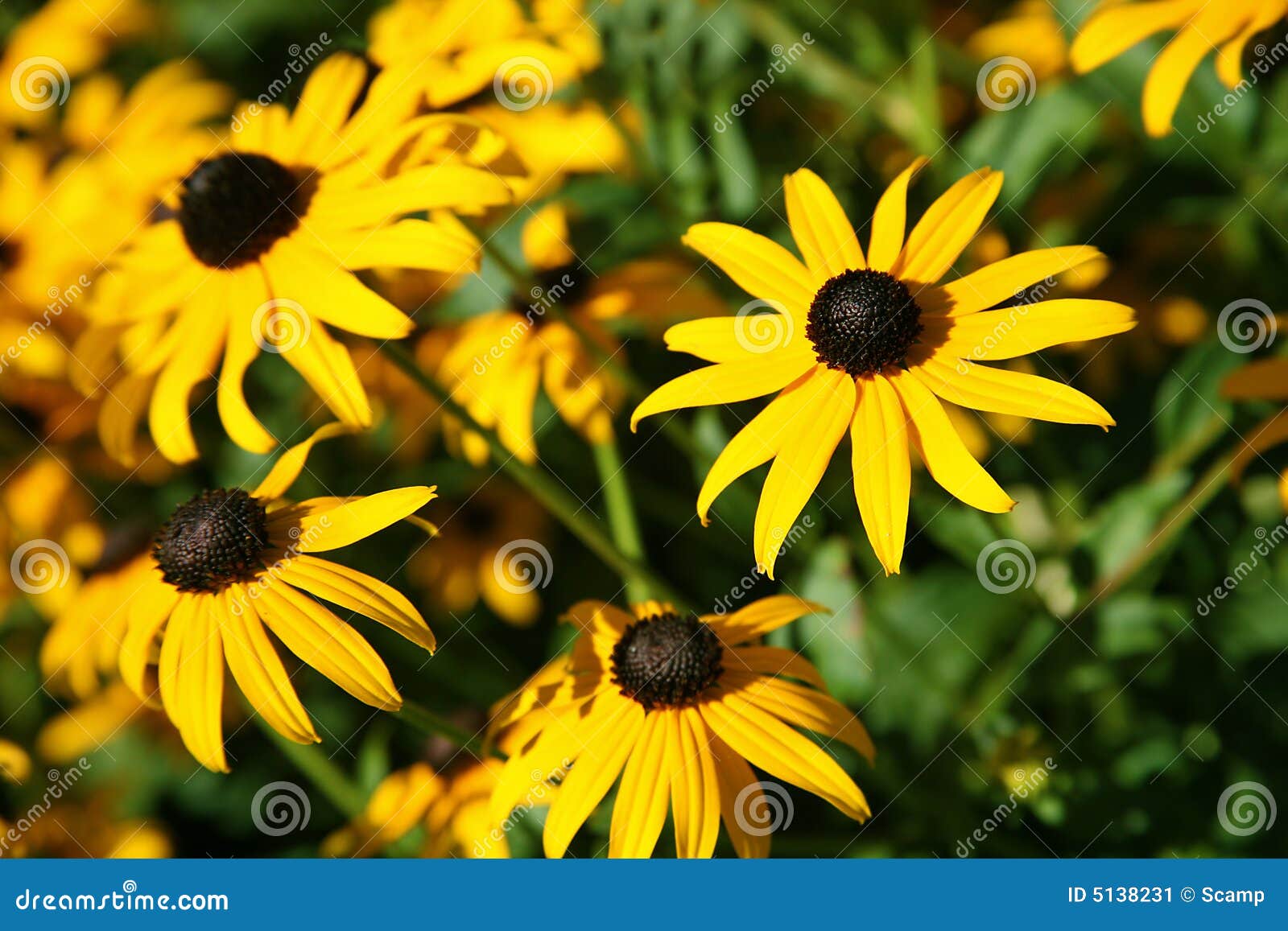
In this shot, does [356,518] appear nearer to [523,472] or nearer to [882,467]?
[523,472]

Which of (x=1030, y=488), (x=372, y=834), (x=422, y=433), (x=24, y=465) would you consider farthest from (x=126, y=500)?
(x=1030, y=488)

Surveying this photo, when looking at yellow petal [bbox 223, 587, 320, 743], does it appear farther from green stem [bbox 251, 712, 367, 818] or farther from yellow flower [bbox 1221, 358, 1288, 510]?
yellow flower [bbox 1221, 358, 1288, 510]

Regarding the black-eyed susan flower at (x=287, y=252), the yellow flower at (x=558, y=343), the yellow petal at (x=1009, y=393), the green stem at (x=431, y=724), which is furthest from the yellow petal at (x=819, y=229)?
the green stem at (x=431, y=724)

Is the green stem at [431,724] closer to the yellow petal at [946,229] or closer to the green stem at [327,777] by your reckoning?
the green stem at [327,777]

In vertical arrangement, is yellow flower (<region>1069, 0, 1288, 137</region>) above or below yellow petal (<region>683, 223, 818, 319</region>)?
above

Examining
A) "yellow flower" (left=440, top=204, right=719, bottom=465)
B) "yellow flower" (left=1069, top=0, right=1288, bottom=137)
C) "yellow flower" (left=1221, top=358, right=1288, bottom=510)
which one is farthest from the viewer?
"yellow flower" (left=440, top=204, right=719, bottom=465)

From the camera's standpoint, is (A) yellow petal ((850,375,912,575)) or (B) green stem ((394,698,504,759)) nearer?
(A) yellow petal ((850,375,912,575))

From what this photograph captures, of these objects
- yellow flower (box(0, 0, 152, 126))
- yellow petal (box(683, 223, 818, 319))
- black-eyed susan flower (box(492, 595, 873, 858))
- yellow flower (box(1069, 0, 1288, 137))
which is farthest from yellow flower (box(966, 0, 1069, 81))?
yellow flower (box(0, 0, 152, 126))

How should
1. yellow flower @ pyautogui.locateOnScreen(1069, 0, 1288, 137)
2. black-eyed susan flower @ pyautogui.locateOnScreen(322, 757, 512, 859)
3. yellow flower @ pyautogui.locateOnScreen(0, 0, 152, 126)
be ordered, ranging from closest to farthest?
1. yellow flower @ pyautogui.locateOnScreen(1069, 0, 1288, 137)
2. black-eyed susan flower @ pyautogui.locateOnScreen(322, 757, 512, 859)
3. yellow flower @ pyautogui.locateOnScreen(0, 0, 152, 126)
